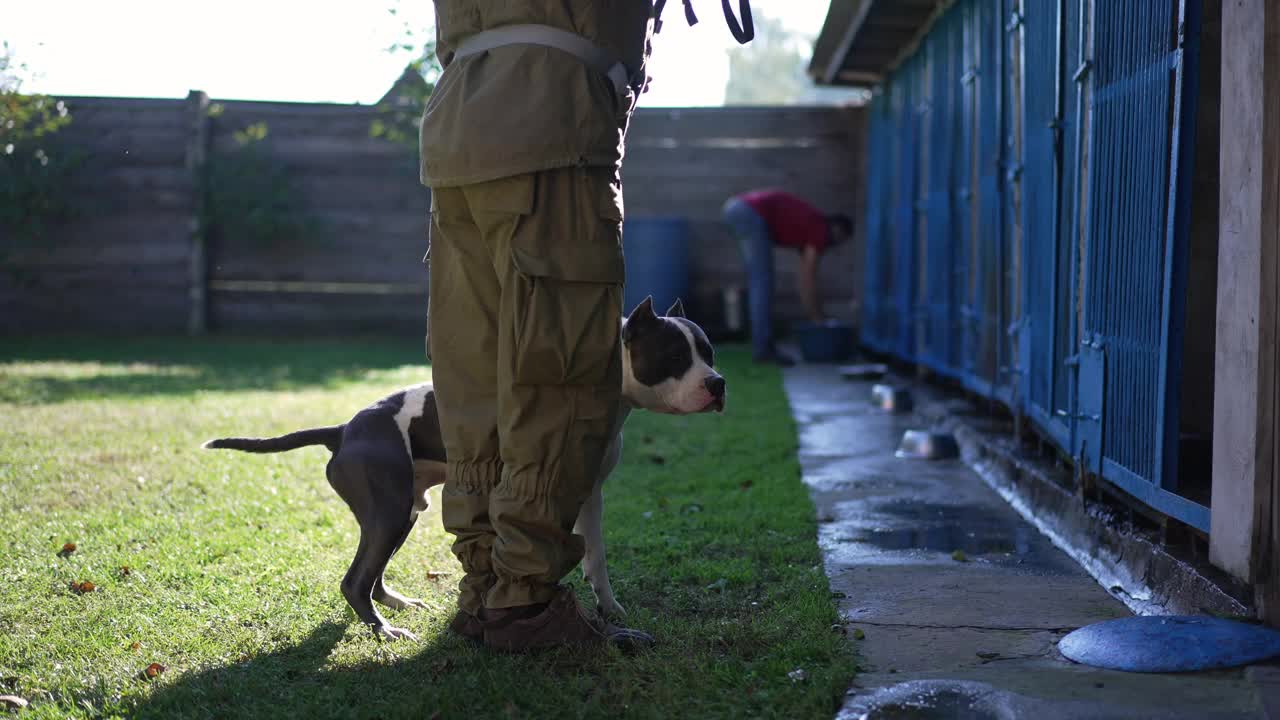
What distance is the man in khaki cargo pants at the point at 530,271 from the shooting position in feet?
8.64

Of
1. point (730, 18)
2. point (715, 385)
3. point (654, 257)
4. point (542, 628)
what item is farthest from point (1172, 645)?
point (654, 257)

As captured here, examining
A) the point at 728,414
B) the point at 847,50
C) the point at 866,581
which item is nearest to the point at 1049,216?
the point at 866,581

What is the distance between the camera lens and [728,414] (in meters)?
7.39

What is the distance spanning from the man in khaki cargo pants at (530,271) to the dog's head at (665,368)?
50 cm

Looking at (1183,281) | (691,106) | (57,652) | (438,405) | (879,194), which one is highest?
(691,106)

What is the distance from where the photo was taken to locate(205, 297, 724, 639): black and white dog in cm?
309

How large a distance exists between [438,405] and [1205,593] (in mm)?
1881

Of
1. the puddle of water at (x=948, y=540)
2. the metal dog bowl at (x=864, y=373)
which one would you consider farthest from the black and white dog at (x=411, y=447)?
the metal dog bowl at (x=864, y=373)

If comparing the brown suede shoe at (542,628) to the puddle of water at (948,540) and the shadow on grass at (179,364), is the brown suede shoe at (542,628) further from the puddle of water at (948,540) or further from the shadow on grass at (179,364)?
the shadow on grass at (179,364)

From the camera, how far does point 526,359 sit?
2.64 metres

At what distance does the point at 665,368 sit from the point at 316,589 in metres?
1.20

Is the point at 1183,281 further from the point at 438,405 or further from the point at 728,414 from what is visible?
the point at 728,414

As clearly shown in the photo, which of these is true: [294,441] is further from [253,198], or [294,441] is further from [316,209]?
[316,209]

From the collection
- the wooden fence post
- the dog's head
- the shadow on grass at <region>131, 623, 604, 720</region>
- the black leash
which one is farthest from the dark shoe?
the wooden fence post
